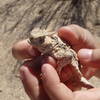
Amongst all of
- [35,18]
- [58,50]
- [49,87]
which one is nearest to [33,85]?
[49,87]

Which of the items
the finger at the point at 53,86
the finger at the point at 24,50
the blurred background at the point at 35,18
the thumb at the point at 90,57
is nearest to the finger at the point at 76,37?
the thumb at the point at 90,57

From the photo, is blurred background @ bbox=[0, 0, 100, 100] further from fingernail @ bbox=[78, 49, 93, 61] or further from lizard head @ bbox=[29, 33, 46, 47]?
lizard head @ bbox=[29, 33, 46, 47]

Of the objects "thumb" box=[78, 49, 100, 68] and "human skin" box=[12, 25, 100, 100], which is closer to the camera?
"human skin" box=[12, 25, 100, 100]

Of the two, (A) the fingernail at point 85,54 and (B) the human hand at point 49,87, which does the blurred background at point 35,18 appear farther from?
(B) the human hand at point 49,87

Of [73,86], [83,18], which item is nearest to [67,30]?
[73,86]

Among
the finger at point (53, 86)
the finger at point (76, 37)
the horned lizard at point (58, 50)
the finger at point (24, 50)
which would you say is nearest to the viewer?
the finger at point (53, 86)

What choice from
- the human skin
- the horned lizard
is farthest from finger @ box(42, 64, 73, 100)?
the horned lizard

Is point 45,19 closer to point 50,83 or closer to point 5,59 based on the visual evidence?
point 5,59
